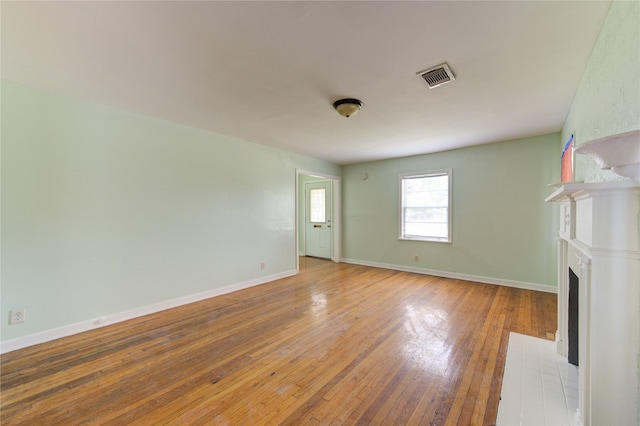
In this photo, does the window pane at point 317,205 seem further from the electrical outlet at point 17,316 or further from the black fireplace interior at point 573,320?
the electrical outlet at point 17,316

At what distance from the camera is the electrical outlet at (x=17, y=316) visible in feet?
7.77

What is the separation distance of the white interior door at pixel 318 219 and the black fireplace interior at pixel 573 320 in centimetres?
487

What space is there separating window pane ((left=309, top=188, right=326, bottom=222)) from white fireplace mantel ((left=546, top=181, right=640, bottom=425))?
5.80 meters

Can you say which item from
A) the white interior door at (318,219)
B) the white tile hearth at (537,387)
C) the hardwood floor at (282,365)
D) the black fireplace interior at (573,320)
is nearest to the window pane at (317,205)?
the white interior door at (318,219)

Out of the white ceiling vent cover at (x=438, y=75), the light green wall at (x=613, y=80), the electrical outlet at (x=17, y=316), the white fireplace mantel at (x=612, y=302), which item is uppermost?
the white ceiling vent cover at (x=438, y=75)

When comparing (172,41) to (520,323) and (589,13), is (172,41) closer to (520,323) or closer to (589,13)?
(589,13)

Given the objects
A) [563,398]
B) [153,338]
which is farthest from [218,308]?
[563,398]

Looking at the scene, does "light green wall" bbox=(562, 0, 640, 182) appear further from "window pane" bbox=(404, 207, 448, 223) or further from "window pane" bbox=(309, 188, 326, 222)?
"window pane" bbox=(309, 188, 326, 222)

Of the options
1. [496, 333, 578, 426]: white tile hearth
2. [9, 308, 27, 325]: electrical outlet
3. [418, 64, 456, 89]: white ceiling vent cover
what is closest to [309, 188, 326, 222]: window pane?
[418, 64, 456, 89]: white ceiling vent cover

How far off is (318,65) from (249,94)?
2.82 feet

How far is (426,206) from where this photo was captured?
5.31 meters

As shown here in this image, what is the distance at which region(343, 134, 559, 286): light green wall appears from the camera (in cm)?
408

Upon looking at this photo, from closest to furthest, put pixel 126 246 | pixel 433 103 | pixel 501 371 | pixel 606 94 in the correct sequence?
pixel 606 94 → pixel 501 371 → pixel 433 103 → pixel 126 246

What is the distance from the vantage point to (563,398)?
1.76 metres
